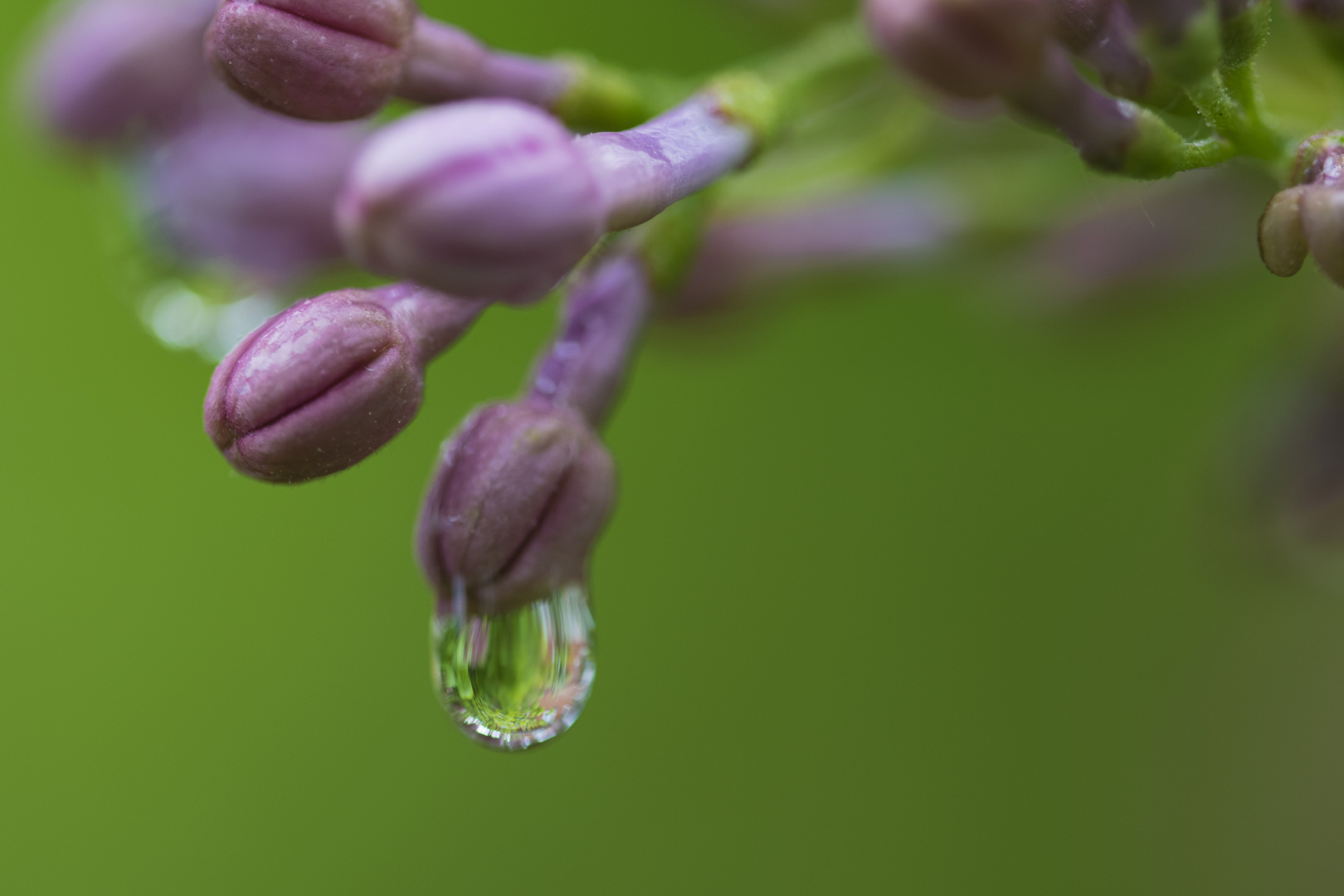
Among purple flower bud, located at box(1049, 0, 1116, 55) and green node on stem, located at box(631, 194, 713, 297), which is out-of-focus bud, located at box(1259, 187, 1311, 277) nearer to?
purple flower bud, located at box(1049, 0, 1116, 55)

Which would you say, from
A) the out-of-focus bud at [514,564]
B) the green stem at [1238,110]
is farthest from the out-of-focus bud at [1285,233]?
the out-of-focus bud at [514,564]

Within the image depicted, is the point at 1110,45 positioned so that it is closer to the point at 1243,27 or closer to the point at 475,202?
the point at 1243,27

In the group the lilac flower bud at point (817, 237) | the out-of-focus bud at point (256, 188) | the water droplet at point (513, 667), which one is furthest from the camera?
the lilac flower bud at point (817, 237)

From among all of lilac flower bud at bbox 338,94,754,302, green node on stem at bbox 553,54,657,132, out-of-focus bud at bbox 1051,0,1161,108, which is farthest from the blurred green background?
lilac flower bud at bbox 338,94,754,302

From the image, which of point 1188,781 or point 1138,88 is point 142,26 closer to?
point 1138,88

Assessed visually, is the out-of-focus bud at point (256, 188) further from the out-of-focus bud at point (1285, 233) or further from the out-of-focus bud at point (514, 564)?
the out-of-focus bud at point (1285, 233)

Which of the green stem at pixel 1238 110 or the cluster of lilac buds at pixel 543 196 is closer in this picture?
the cluster of lilac buds at pixel 543 196

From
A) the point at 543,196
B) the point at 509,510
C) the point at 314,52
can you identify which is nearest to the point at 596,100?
the point at 314,52
